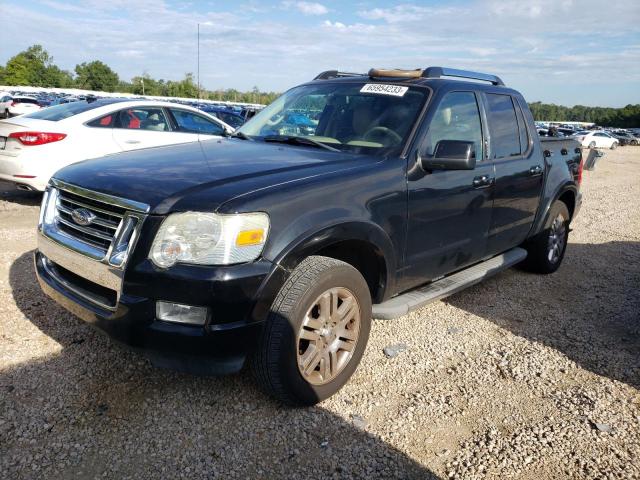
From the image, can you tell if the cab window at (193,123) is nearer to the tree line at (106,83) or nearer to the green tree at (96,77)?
the tree line at (106,83)

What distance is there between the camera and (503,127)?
4473mm

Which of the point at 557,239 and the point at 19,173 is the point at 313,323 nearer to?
the point at 557,239

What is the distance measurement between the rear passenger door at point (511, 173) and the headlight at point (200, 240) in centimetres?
250

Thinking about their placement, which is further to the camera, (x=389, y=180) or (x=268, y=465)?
(x=389, y=180)

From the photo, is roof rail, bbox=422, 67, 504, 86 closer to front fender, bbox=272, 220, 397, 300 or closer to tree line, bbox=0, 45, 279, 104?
front fender, bbox=272, 220, 397, 300

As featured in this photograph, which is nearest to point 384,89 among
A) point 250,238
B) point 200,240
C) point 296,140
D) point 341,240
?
point 296,140

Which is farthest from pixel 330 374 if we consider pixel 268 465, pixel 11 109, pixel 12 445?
pixel 11 109

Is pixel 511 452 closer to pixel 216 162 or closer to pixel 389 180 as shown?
pixel 389 180

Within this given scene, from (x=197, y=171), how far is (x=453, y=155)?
1577 millimetres

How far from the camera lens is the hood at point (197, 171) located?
2.53 meters

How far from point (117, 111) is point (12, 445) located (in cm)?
605

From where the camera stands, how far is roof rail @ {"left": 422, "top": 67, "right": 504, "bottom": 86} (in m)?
3.96

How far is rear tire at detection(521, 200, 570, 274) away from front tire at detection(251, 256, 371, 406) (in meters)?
2.96

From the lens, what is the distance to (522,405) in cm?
312
